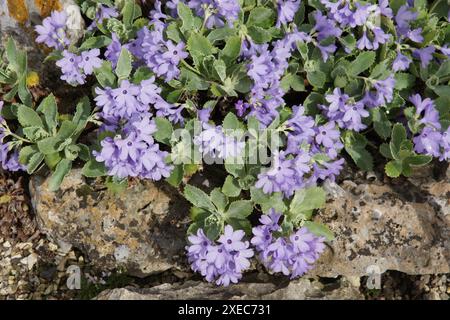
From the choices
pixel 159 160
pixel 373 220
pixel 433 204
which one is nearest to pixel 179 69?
pixel 159 160

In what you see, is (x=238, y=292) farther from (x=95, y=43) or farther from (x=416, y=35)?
(x=416, y=35)

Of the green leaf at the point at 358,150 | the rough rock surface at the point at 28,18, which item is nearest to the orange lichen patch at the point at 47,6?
the rough rock surface at the point at 28,18

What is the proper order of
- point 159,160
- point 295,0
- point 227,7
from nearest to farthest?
point 159,160, point 227,7, point 295,0

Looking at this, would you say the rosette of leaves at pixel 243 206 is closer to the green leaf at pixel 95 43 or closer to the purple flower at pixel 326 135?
the purple flower at pixel 326 135

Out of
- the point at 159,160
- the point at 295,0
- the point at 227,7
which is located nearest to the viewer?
the point at 159,160

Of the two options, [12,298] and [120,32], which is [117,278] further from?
[120,32]

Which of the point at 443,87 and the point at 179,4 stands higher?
the point at 179,4
